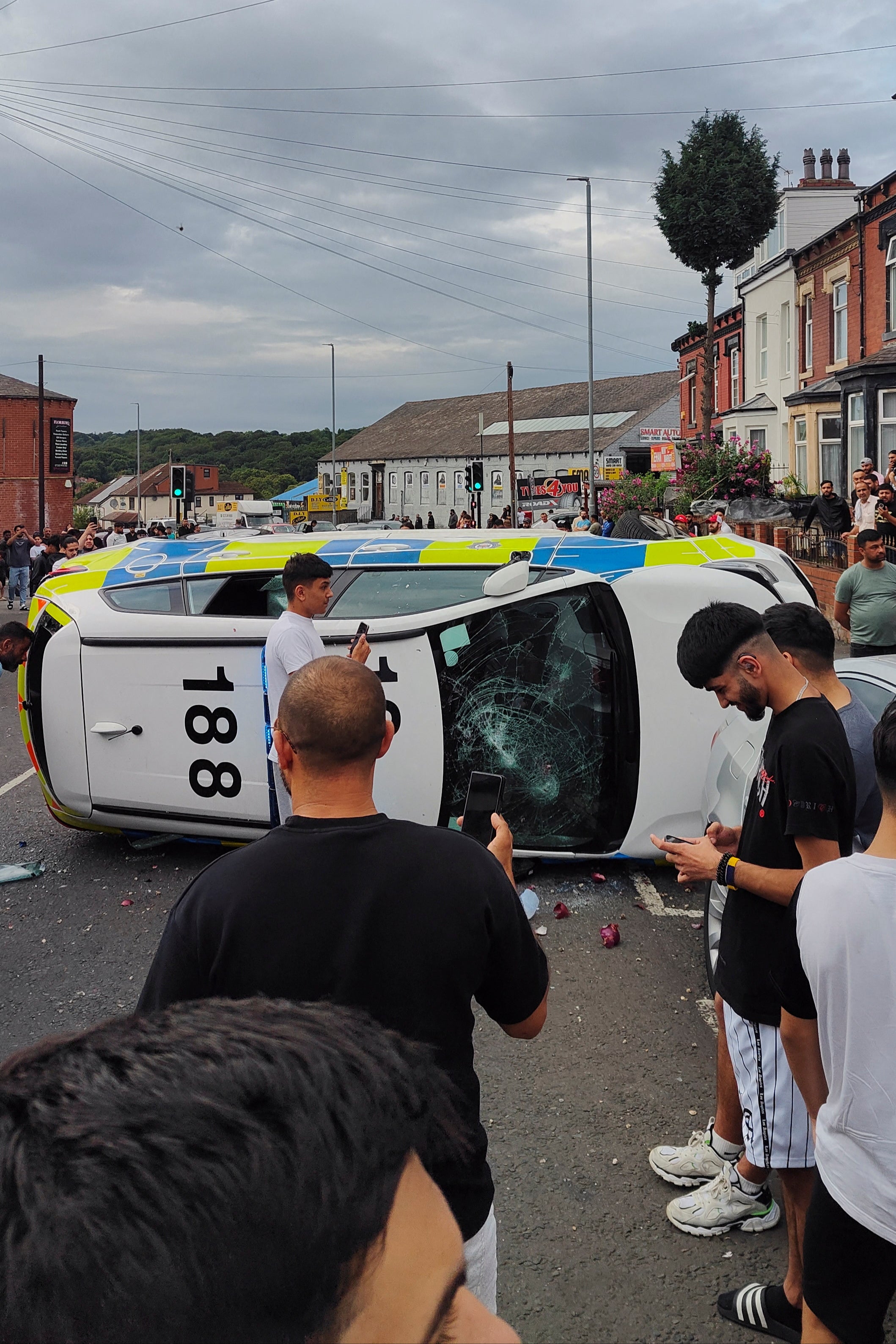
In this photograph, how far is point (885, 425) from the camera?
2392 centimetres

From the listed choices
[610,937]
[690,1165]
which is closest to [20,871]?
[610,937]

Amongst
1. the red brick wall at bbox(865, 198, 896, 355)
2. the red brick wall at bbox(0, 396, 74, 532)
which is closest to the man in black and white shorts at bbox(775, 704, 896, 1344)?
the red brick wall at bbox(865, 198, 896, 355)

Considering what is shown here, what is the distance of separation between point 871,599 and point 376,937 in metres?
7.26

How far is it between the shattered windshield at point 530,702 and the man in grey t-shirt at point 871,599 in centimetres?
323

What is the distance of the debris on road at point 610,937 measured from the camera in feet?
17.5

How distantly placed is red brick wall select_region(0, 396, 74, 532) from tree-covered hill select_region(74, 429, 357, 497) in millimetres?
79244

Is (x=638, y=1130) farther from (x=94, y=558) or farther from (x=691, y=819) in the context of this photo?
(x=94, y=558)

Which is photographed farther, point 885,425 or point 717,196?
point 717,196

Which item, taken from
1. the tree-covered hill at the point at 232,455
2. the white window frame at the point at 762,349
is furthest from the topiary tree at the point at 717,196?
the tree-covered hill at the point at 232,455

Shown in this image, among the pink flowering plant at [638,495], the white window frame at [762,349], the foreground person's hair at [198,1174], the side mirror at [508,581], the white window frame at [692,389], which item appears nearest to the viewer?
the foreground person's hair at [198,1174]

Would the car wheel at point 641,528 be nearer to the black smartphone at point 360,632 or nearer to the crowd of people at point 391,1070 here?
the black smartphone at point 360,632

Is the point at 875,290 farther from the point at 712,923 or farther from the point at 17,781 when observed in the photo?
the point at 712,923

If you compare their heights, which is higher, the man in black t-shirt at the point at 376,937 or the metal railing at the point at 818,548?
the metal railing at the point at 818,548

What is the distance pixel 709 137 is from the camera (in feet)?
117
